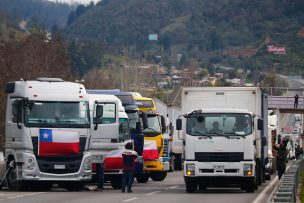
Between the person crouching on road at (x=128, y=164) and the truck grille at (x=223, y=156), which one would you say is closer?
the truck grille at (x=223, y=156)

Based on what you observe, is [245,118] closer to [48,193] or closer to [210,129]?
[210,129]

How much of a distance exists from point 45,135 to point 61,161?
99cm

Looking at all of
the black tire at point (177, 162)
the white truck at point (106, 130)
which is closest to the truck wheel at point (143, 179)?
the white truck at point (106, 130)

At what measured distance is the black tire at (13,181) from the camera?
35375 mm

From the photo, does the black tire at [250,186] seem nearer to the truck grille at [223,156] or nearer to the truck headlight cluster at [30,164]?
the truck grille at [223,156]

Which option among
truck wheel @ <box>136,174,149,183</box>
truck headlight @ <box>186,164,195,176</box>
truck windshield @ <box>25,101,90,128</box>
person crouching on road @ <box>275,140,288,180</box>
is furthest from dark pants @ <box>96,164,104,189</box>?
person crouching on road @ <box>275,140,288,180</box>

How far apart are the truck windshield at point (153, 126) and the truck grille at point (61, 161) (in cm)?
1048

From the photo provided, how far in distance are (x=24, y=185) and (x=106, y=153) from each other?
2906mm

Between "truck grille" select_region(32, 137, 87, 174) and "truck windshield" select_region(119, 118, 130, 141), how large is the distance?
10.2 ft

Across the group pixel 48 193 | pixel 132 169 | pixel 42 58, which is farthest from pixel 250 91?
pixel 42 58

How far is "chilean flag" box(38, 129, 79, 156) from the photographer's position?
3462 cm

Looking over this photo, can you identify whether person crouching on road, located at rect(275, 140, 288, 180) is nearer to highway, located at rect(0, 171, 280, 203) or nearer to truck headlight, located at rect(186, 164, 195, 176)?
highway, located at rect(0, 171, 280, 203)

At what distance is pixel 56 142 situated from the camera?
34.8 m

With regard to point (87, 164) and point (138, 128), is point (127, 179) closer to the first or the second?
point (87, 164)
